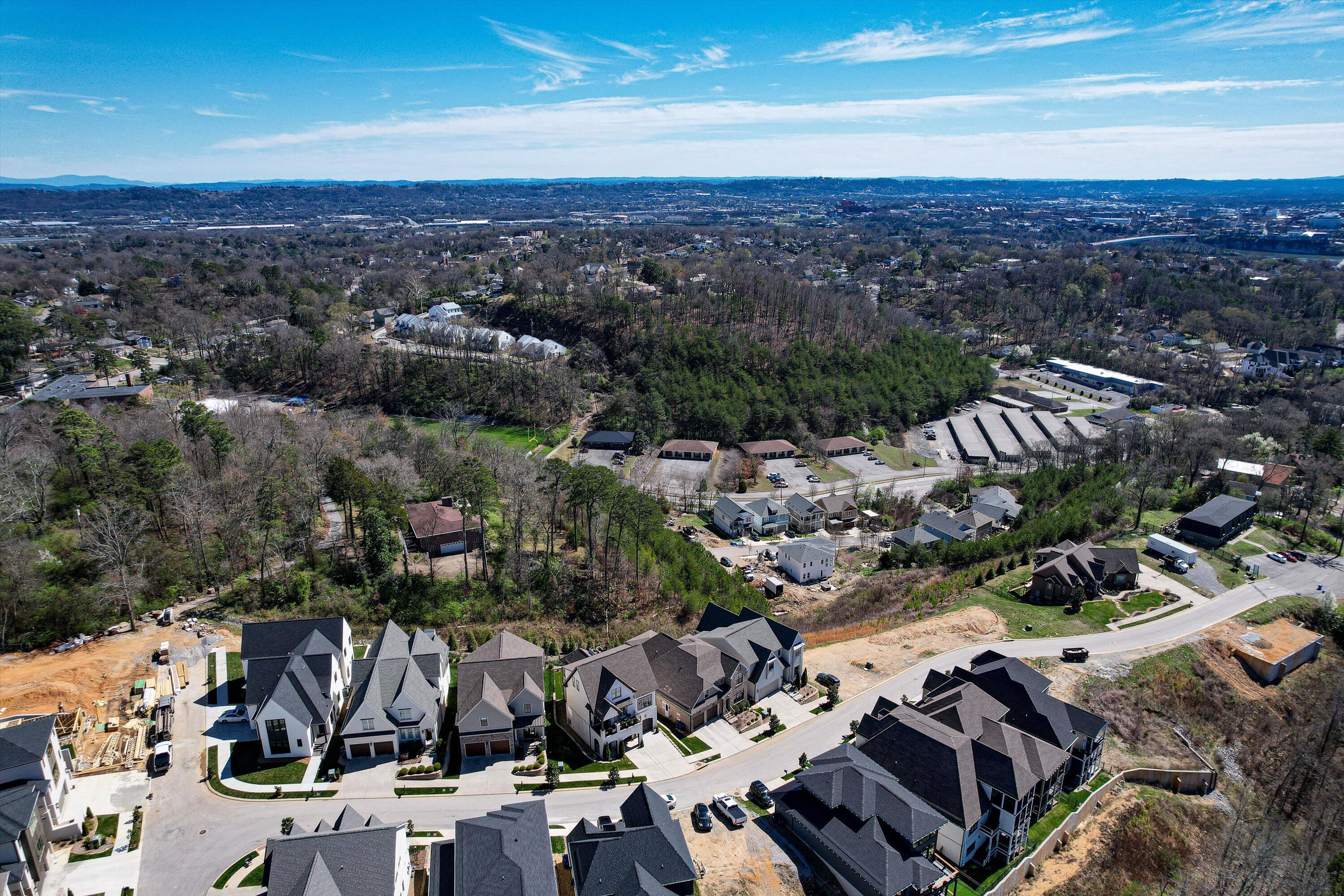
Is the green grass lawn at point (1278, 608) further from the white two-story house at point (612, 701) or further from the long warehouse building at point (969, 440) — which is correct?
the white two-story house at point (612, 701)

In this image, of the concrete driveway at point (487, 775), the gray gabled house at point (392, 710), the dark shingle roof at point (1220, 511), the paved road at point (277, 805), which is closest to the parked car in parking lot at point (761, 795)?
the paved road at point (277, 805)

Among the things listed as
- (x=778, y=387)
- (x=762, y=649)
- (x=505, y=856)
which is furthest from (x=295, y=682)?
(x=778, y=387)

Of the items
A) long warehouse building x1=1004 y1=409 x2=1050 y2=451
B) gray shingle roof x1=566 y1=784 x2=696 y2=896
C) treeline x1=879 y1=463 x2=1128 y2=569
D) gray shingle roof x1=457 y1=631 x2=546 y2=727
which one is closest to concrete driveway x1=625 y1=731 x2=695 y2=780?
gray shingle roof x1=457 y1=631 x2=546 y2=727

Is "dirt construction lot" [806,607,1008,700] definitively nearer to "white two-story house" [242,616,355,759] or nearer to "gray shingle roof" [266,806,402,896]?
"gray shingle roof" [266,806,402,896]

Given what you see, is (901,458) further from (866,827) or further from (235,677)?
(235,677)

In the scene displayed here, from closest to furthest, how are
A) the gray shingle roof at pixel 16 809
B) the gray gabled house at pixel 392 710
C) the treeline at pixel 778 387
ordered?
the gray shingle roof at pixel 16 809
the gray gabled house at pixel 392 710
the treeline at pixel 778 387

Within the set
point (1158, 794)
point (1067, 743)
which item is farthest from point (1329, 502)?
point (1067, 743)

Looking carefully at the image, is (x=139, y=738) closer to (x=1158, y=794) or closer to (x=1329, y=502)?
(x=1158, y=794)
